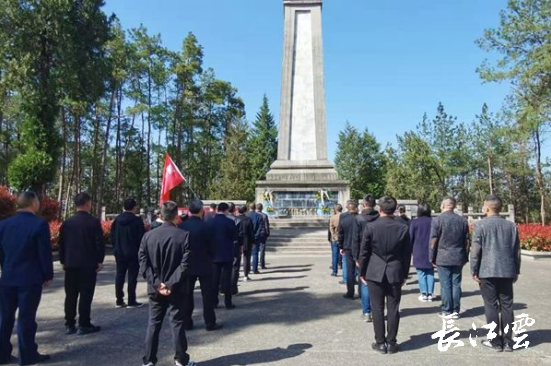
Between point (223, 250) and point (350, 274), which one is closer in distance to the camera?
point (223, 250)

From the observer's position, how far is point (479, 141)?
44.7 meters

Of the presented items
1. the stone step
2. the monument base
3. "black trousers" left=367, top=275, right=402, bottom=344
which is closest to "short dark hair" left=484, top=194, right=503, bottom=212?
"black trousers" left=367, top=275, right=402, bottom=344

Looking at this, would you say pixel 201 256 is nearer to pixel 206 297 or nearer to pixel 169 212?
pixel 206 297

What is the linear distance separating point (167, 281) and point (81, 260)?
7.19ft

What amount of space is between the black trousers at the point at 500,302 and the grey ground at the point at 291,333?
9.9 inches

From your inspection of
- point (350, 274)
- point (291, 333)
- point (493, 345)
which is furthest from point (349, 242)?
point (493, 345)

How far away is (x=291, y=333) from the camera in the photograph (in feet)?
19.6

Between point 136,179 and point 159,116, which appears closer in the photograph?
point 159,116

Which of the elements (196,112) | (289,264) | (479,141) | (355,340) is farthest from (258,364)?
(479,141)

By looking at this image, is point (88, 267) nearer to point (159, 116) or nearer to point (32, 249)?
point (32, 249)

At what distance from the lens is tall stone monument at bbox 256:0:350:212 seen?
22844 mm

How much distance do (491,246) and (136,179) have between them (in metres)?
42.1

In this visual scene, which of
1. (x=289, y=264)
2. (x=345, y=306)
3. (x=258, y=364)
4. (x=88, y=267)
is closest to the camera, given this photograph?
(x=258, y=364)

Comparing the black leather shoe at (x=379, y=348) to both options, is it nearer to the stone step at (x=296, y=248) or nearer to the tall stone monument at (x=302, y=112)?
the stone step at (x=296, y=248)
